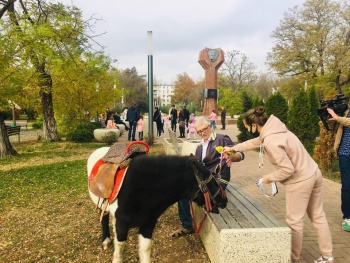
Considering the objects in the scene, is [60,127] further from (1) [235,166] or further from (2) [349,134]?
(2) [349,134]

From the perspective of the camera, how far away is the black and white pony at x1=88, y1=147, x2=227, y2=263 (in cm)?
279

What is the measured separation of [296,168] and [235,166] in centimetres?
641

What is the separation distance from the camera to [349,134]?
402 cm

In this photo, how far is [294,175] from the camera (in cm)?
296

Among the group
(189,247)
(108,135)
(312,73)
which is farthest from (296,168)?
(312,73)

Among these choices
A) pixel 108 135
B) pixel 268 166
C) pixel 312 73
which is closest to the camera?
pixel 268 166

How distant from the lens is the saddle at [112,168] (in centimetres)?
316

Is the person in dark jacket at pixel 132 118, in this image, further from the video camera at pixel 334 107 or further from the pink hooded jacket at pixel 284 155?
the pink hooded jacket at pixel 284 155

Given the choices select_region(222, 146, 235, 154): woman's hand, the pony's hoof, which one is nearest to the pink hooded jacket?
select_region(222, 146, 235, 154): woman's hand

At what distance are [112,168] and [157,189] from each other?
0.67 metres

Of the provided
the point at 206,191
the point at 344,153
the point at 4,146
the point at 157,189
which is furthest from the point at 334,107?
the point at 4,146

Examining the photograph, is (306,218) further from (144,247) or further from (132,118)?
(132,118)

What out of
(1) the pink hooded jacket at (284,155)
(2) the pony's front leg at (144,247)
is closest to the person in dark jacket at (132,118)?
(2) the pony's front leg at (144,247)

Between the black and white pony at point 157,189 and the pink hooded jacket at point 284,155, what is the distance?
579mm
